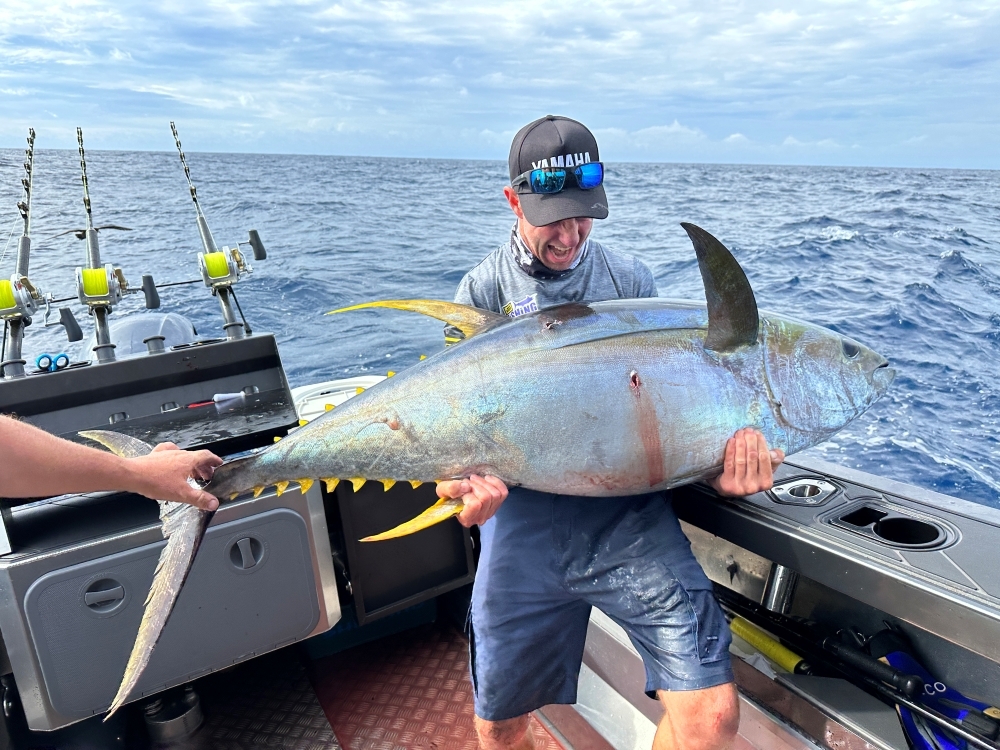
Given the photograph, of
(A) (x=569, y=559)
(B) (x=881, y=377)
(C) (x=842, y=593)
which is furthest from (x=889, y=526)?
(A) (x=569, y=559)

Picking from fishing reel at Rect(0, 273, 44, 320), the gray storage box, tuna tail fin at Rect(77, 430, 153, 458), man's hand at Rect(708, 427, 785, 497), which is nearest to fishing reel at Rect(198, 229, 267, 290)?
fishing reel at Rect(0, 273, 44, 320)

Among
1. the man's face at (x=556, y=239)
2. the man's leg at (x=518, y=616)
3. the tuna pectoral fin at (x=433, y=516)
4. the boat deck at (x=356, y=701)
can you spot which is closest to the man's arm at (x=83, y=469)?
the tuna pectoral fin at (x=433, y=516)

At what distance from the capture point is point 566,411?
1.60m

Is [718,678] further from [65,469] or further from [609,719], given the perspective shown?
[65,469]

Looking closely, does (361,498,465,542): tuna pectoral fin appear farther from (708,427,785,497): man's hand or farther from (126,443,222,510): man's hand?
(708,427,785,497): man's hand

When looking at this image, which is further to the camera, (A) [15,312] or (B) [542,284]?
(A) [15,312]

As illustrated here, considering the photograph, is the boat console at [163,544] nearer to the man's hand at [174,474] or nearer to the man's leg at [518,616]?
the man's hand at [174,474]

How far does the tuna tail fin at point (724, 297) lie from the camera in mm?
1568

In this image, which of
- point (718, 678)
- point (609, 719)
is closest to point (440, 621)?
point (609, 719)

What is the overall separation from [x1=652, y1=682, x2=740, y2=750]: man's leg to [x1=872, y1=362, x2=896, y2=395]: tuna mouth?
879mm

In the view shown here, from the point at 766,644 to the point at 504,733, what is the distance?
2.75 feet

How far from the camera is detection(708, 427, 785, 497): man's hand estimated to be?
5.37 feet

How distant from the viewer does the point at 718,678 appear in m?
1.65

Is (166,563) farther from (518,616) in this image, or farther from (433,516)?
(518,616)
